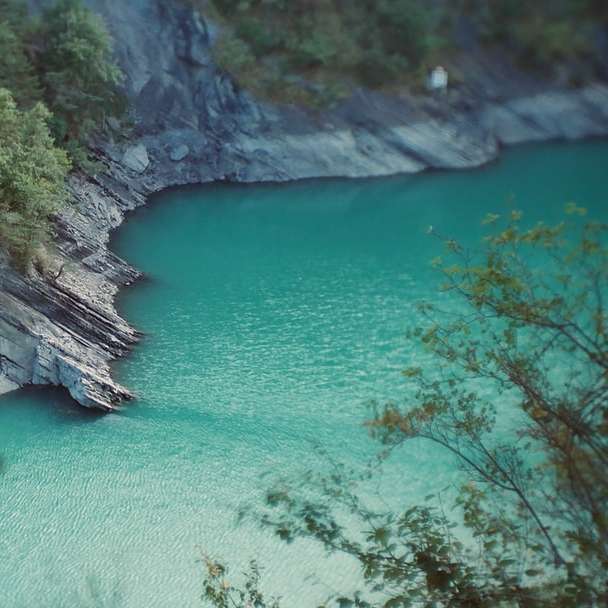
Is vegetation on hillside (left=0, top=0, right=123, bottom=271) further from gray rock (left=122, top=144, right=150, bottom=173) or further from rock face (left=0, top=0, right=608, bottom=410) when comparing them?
gray rock (left=122, top=144, right=150, bottom=173)

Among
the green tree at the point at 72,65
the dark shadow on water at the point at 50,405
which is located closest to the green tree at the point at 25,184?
the dark shadow on water at the point at 50,405

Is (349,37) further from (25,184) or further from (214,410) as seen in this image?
(214,410)

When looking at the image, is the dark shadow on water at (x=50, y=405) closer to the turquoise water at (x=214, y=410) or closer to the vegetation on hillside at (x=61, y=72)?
the turquoise water at (x=214, y=410)

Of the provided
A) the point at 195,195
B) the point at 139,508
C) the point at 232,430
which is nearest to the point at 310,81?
the point at 195,195

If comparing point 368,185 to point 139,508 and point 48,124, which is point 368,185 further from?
point 139,508

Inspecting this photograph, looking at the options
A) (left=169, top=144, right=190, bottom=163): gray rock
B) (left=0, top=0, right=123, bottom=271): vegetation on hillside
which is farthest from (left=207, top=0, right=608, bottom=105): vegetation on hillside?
(left=0, top=0, right=123, bottom=271): vegetation on hillside

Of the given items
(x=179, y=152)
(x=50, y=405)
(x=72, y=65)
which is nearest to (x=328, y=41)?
(x=179, y=152)
